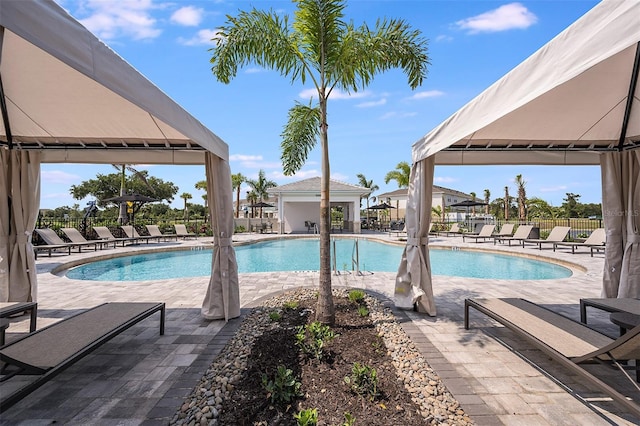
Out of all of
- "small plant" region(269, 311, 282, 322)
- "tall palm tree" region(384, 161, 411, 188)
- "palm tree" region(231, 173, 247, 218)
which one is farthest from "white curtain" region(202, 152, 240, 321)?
"palm tree" region(231, 173, 247, 218)

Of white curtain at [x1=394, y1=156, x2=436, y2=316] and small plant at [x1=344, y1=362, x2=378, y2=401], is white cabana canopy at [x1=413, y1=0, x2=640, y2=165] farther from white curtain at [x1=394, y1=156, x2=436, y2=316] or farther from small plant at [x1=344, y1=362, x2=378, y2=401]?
small plant at [x1=344, y1=362, x2=378, y2=401]

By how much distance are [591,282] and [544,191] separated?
38964 millimetres

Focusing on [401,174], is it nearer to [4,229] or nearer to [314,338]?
[314,338]

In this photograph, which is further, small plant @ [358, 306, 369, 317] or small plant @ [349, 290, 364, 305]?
small plant @ [349, 290, 364, 305]

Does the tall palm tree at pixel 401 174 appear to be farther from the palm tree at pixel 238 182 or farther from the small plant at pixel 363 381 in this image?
the small plant at pixel 363 381

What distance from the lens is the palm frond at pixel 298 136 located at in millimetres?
5041

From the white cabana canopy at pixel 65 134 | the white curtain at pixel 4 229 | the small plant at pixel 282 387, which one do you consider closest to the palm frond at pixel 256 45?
the white cabana canopy at pixel 65 134

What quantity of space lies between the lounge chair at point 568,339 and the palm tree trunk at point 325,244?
1.91 m

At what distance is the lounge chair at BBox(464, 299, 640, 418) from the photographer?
6.93 feet

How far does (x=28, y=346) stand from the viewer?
2.62 metres

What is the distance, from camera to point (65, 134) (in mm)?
4578

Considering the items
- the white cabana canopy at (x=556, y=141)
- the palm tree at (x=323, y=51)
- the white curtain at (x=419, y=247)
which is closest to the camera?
the white cabana canopy at (x=556, y=141)

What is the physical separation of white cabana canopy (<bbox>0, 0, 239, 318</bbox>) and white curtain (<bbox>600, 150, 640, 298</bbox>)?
578 cm

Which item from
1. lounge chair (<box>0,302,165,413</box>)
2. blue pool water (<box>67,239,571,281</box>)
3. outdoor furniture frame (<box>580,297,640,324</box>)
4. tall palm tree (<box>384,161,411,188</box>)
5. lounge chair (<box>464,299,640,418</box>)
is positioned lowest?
blue pool water (<box>67,239,571,281</box>)
